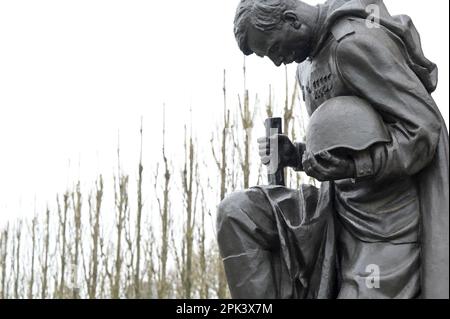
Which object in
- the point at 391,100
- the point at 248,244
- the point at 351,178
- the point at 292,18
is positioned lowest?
the point at 248,244

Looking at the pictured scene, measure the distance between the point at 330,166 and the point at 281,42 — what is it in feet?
2.12

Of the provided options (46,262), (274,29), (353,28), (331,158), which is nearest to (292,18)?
(274,29)

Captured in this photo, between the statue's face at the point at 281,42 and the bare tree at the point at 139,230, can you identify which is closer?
the statue's face at the point at 281,42

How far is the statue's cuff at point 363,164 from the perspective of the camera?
3.75m

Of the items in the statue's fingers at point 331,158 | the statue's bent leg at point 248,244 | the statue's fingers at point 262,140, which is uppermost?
the statue's fingers at point 262,140

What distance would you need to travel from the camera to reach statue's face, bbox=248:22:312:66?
13.3 ft

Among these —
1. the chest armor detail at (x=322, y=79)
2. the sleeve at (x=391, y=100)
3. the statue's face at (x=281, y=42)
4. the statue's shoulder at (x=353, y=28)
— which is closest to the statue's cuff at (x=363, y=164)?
the sleeve at (x=391, y=100)

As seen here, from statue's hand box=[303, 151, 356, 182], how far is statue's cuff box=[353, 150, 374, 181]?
0.08ft

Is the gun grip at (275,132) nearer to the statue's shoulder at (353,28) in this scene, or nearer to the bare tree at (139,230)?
the statue's shoulder at (353,28)

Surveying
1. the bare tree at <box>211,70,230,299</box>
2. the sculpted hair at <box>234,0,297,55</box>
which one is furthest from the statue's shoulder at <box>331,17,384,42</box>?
the bare tree at <box>211,70,230,299</box>

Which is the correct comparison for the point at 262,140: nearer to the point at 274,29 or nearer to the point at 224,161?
the point at 274,29

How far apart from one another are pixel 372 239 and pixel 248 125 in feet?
30.9

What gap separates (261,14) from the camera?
405cm
